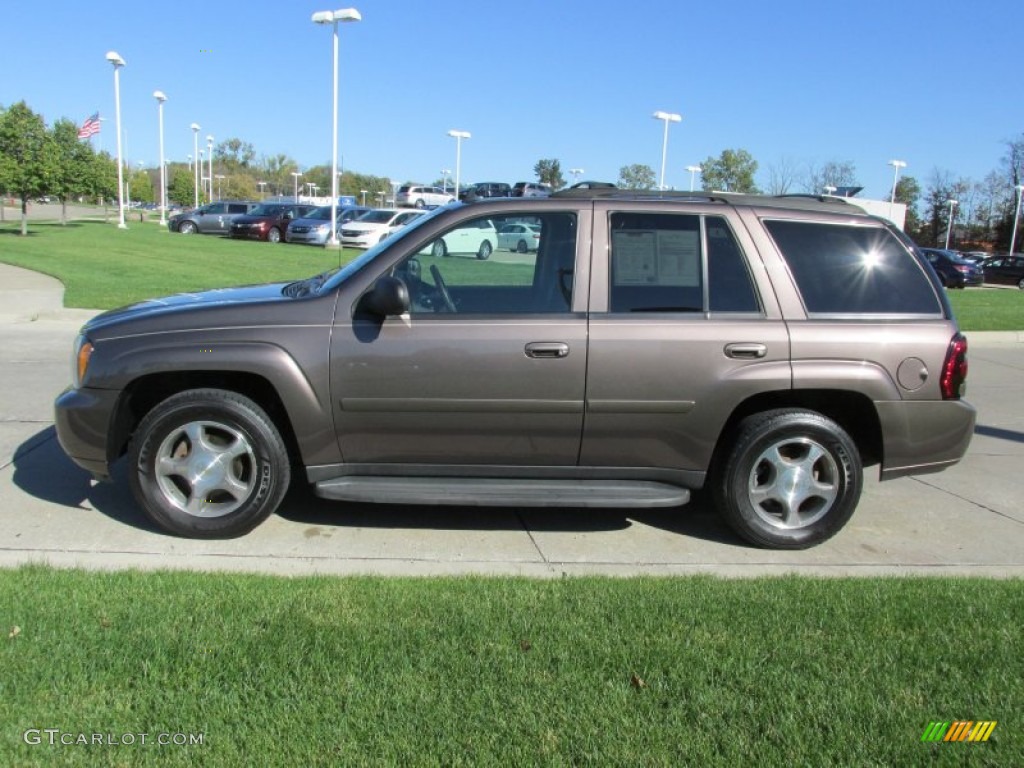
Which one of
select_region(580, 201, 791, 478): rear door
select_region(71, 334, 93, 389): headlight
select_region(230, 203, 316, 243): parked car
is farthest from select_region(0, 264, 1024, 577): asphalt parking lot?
select_region(230, 203, 316, 243): parked car

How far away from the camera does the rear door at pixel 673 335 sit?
429cm

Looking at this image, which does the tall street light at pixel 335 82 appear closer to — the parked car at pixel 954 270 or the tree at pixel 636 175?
the parked car at pixel 954 270

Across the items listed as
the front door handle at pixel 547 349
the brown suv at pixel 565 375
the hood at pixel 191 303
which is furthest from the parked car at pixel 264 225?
the front door handle at pixel 547 349

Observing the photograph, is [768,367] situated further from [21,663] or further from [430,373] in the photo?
[21,663]

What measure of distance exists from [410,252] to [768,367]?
77.0 inches

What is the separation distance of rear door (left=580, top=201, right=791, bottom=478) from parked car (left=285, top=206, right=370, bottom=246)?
29.8 meters

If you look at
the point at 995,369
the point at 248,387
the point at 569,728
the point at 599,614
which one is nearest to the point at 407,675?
the point at 569,728

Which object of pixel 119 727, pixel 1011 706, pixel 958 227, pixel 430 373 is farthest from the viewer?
pixel 958 227

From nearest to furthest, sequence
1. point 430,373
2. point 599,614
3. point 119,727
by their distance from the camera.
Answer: point 119,727, point 599,614, point 430,373

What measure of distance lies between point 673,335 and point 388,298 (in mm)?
1457

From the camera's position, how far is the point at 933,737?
8.98 ft

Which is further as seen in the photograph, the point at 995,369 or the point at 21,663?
the point at 995,369

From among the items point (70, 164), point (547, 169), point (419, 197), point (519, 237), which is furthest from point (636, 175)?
point (519, 237)

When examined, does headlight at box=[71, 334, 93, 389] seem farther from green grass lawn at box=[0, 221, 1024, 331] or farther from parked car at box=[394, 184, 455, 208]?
parked car at box=[394, 184, 455, 208]
